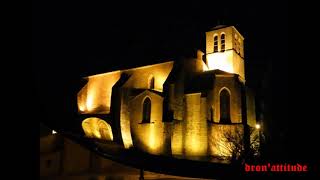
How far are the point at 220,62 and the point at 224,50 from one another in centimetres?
115

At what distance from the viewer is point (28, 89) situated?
23.3 ft

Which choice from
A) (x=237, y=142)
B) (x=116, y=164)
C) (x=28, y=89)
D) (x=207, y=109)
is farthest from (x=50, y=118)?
(x=28, y=89)

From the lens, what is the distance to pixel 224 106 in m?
27.5

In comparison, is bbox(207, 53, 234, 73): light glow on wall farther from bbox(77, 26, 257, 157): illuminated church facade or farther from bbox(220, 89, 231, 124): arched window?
bbox(220, 89, 231, 124): arched window

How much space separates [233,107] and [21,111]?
2181 cm

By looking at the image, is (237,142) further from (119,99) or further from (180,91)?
(119,99)

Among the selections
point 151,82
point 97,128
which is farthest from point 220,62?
point 97,128

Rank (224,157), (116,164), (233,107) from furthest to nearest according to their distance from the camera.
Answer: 1. (233,107)
2. (224,157)
3. (116,164)

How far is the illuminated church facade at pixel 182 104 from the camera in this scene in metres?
26.8

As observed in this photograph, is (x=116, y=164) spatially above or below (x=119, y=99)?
below

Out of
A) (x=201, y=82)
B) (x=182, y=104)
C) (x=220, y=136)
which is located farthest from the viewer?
(x=201, y=82)

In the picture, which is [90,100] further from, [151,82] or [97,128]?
[151,82]

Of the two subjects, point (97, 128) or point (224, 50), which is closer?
point (224, 50)

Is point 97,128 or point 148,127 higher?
point 148,127
